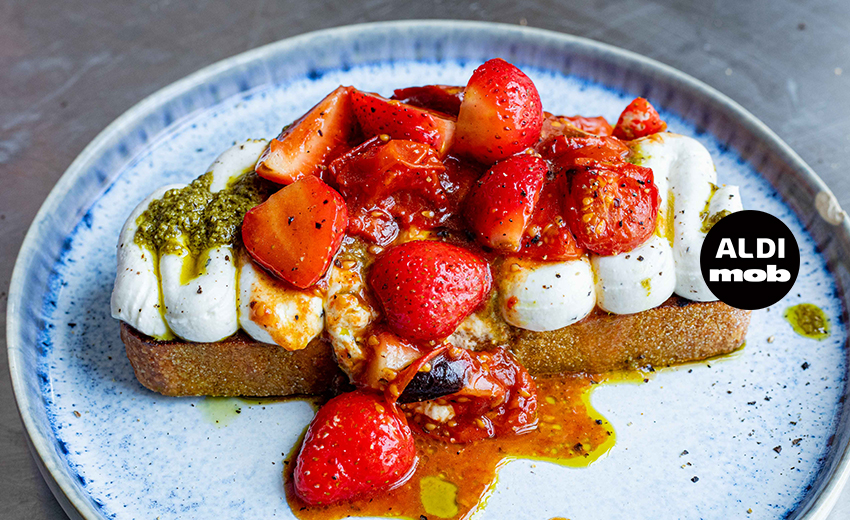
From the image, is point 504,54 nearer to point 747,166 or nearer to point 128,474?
point 747,166

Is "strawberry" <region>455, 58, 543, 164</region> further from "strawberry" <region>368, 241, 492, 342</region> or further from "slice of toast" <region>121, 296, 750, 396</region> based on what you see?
"slice of toast" <region>121, 296, 750, 396</region>

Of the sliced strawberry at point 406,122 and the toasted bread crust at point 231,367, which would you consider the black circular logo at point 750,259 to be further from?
the toasted bread crust at point 231,367

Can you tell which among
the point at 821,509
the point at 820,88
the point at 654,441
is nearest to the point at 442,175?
the point at 654,441

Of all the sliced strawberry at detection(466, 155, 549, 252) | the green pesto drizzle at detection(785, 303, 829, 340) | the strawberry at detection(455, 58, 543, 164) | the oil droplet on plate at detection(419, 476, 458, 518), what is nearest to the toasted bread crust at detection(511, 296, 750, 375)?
the green pesto drizzle at detection(785, 303, 829, 340)

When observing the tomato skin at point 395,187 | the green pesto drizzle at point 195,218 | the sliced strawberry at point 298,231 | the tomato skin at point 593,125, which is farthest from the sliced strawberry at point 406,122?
the tomato skin at point 593,125

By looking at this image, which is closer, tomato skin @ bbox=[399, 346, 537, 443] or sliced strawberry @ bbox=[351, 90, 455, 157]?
tomato skin @ bbox=[399, 346, 537, 443]
